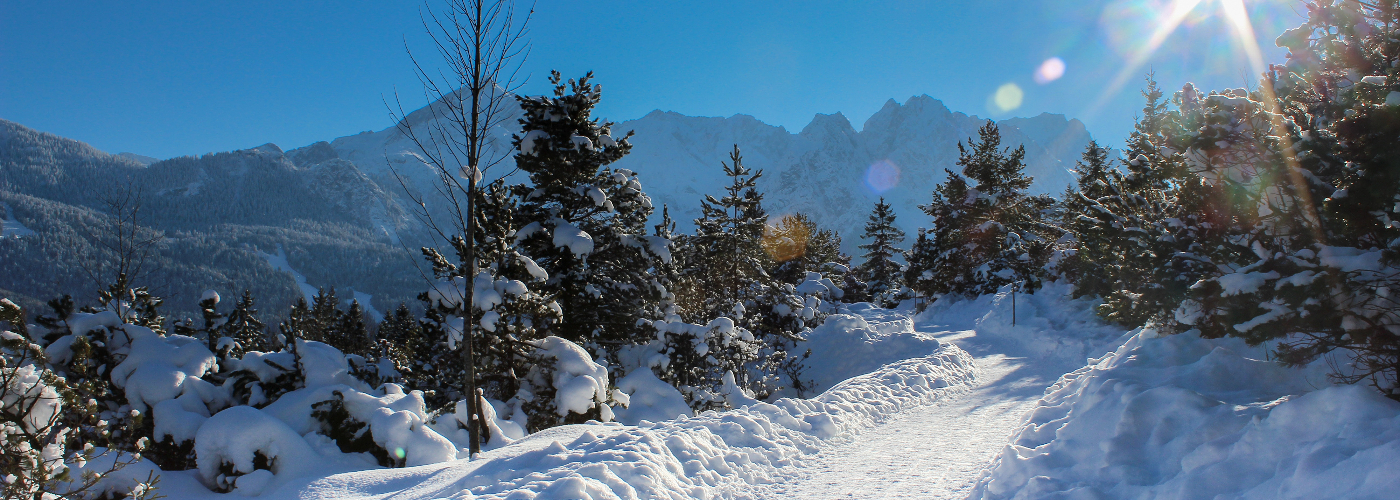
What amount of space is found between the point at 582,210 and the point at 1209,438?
11.5m

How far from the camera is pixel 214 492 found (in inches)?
279

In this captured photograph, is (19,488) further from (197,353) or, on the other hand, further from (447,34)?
(447,34)

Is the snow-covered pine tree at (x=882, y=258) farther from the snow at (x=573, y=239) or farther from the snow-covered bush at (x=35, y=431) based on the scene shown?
the snow-covered bush at (x=35, y=431)

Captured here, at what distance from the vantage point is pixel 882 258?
5003 cm

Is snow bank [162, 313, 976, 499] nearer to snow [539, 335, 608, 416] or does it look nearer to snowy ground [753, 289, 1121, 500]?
snowy ground [753, 289, 1121, 500]

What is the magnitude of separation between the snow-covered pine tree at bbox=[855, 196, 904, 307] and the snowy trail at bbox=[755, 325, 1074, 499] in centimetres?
3729

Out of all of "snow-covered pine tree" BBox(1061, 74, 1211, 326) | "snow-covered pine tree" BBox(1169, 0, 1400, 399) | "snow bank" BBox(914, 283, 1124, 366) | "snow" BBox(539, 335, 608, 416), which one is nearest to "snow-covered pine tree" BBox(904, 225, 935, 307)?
"snow bank" BBox(914, 283, 1124, 366)

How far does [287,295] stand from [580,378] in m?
196

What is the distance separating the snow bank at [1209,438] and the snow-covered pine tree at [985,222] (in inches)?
1156

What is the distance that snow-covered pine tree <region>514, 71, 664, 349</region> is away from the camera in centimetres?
1267

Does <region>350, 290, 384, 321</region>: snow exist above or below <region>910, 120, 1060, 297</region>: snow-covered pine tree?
below

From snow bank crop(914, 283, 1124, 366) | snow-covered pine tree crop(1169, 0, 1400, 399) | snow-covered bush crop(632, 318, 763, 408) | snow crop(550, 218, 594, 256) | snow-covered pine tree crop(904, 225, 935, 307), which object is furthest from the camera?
snow-covered pine tree crop(904, 225, 935, 307)

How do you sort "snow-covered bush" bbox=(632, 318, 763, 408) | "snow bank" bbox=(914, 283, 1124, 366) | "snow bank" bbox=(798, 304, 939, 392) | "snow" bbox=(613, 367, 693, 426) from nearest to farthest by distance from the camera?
"snow" bbox=(613, 367, 693, 426) → "snow-covered bush" bbox=(632, 318, 763, 408) → "snow bank" bbox=(914, 283, 1124, 366) → "snow bank" bbox=(798, 304, 939, 392)

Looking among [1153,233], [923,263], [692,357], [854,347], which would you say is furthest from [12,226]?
[1153,233]
